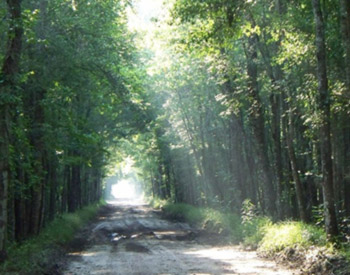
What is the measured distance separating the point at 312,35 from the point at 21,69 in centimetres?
956

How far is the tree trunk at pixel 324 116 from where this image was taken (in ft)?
41.8

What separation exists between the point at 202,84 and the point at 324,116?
642 inches

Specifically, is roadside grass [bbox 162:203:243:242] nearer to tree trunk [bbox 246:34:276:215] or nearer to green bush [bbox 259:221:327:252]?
tree trunk [bbox 246:34:276:215]

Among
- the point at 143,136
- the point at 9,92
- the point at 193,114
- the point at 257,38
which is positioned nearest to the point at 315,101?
the point at 257,38

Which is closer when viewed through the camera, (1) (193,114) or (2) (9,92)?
(2) (9,92)

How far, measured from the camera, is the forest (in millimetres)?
12938

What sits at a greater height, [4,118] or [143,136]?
[143,136]

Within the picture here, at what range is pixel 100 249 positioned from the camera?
1922cm

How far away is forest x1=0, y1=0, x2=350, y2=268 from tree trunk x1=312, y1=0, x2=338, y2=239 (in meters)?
0.03

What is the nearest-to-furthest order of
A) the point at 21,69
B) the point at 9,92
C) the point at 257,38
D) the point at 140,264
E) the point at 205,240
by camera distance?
1. the point at 9,92
2. the point at 140,264
3. the point at 21,69
4. the point at 257,38
5. the point at 205,240

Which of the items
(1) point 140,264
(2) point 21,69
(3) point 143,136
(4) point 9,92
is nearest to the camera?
(4) point 9,92

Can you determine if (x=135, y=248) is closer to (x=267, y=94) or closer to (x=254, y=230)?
(x=254, y=230)

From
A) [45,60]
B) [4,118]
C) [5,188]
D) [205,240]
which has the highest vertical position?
[45,60]

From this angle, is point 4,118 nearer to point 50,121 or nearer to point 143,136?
point 50,121
